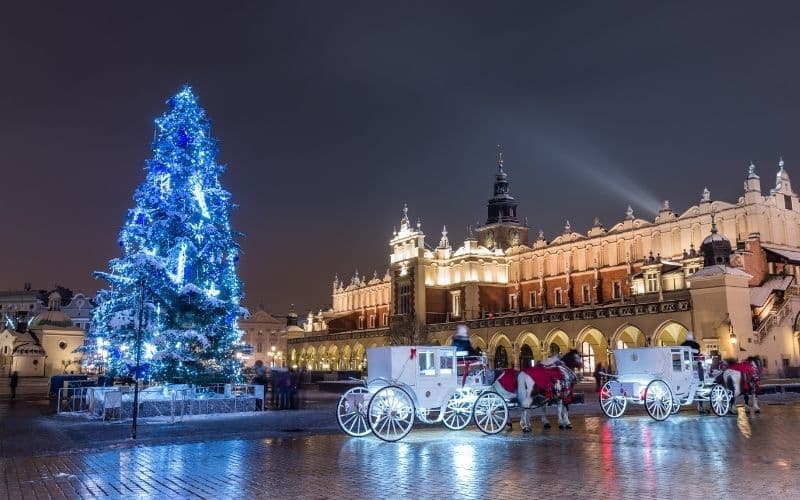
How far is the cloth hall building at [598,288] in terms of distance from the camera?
35.8m

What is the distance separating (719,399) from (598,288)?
128 feet

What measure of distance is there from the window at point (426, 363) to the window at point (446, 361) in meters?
0.20

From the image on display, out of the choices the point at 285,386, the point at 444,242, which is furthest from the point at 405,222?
the point at 285,386

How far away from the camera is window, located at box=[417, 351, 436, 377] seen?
1349cm

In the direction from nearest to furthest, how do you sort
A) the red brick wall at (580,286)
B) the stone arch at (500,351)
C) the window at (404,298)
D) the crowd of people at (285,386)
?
the crowd of people at (285,386) → the stone arch at (500,351) → the red brick wall at (580,286) → the window at (404,298)

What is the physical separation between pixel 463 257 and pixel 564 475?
57251mm

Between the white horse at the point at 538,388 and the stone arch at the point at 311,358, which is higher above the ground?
the stone arch at the point at 311,358

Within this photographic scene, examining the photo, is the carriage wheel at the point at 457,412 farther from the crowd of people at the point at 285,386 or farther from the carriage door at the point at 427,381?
the crowd of people at the point at 285,386

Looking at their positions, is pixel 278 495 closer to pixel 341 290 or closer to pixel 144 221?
pixel 144 221

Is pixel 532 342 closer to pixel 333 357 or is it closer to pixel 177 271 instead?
pixel 333 357

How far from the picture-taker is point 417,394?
43.6 feet

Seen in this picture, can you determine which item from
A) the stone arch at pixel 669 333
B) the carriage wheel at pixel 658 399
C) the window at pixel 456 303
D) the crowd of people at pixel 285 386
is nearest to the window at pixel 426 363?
the carriage wheel at pixel 658 399

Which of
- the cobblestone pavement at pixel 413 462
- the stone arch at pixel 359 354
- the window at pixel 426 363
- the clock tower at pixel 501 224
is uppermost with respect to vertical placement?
the clock tower at pixel 501 224

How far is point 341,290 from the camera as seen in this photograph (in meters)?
90.4
